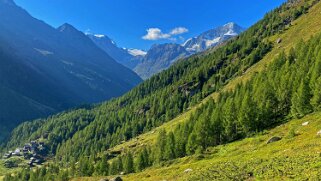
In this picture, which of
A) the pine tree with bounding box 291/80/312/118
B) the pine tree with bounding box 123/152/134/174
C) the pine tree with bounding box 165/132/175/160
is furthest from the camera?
the pine tree with bounding box 123/152/134/174

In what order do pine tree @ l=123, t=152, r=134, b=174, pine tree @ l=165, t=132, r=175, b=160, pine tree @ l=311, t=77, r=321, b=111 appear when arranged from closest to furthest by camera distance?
pine tree @ l=311, t=77, r=321, b=111 < pine tree @ l=165, t=132, r=175, b=160 < pine tree @ l=123, t=152, r=134, b=174

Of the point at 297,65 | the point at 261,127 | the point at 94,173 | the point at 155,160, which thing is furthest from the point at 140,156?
the point at 297,65

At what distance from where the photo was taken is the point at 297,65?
132 metres

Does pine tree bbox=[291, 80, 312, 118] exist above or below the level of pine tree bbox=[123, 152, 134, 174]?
above

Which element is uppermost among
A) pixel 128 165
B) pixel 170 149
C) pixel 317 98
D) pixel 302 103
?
pixel 302 103

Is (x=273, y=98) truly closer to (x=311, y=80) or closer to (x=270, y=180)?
(x=311, y=80)

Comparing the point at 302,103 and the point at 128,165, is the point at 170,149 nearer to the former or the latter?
the point at 128,165

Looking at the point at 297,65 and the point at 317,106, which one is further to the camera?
the point at 297,65

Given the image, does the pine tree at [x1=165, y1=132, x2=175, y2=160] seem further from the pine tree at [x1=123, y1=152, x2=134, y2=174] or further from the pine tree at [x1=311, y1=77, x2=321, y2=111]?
the pine tree at [x1=311, y1=77, x2=321, y2=111]

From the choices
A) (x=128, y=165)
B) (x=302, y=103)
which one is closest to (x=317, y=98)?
(x=302, y=103)

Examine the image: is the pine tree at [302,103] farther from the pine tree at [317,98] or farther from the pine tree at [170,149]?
the pine tree at [170,149]

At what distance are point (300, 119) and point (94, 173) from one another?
265ft

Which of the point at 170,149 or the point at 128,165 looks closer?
the point at 170,149

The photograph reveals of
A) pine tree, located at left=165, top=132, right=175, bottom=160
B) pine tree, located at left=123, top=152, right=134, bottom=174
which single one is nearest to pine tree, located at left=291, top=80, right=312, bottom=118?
pine tree, located at left=165, top=132, right=175, bottom=160
